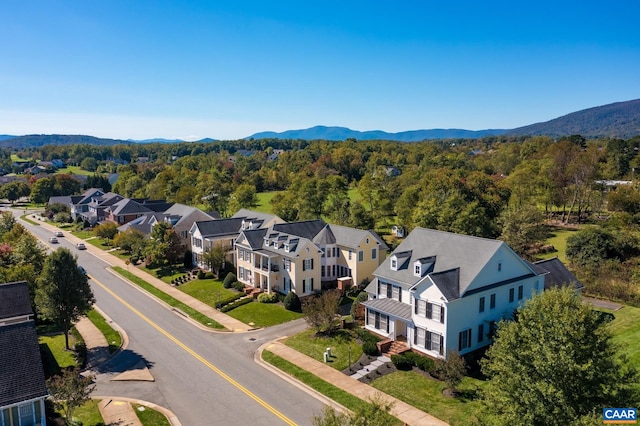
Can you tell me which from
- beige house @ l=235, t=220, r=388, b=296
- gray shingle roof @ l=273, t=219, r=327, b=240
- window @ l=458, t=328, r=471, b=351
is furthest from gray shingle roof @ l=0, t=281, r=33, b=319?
window @ l=458, t=328, r=471, b=351

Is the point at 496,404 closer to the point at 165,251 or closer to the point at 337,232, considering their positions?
the point at 337,232

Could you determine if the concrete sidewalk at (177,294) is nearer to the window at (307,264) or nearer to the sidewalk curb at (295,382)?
the sidewalk curb at (295,382)

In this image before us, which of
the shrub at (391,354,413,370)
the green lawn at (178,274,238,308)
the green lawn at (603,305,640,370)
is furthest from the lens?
the green lawn at (178,274,238,308)

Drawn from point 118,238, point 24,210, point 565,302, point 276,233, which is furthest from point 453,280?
point 24,210

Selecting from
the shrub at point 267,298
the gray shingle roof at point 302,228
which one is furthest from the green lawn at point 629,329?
the gray shingle roof at point 302,228

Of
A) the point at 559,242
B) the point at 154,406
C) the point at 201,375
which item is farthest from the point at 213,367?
Result: the point at 559,242

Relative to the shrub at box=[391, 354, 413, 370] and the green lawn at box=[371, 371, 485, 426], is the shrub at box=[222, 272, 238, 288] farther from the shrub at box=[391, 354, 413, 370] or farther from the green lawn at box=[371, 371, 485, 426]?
the green lawn at box=[371, 371, 485, 426]
